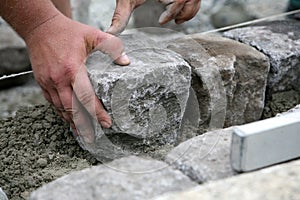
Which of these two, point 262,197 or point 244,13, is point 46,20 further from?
point 244,13

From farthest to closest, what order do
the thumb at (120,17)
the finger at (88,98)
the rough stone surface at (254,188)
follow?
the thumb at (120,17), the finger at (88,98), the rough stone surface at (254,188)

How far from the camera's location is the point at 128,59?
6.03 feet

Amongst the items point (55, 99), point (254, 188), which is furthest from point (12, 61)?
point (254, 188)

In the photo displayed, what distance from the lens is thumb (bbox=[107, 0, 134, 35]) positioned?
2008 mm

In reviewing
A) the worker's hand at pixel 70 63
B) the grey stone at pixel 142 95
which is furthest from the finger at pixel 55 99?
the grey stone at pixel 142 95

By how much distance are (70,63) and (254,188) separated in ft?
2.23

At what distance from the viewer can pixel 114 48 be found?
1826 millimetres

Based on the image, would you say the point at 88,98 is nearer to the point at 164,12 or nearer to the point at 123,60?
the point at 123,60

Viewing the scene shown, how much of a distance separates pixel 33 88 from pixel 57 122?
1.01 m

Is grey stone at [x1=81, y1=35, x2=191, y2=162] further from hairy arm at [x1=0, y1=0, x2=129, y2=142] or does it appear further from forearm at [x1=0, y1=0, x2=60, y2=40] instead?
forearm at [x1=0, y1=0, x2=60, y2=40]

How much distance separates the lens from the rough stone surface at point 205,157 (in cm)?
148

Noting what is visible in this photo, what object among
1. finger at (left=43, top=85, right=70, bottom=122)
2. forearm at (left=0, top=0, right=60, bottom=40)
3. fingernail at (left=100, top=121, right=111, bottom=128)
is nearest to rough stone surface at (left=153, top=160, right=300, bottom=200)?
fingernail at (left=100, top=121, right=111, bottom=128)

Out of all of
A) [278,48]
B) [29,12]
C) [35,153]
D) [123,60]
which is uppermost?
[29,12]

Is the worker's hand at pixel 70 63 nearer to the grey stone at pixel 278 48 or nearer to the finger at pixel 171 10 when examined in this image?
the finger at pixel 171 10
